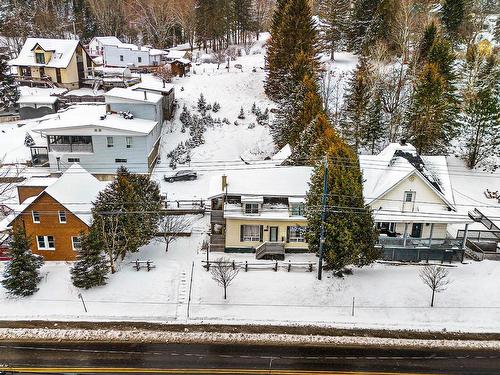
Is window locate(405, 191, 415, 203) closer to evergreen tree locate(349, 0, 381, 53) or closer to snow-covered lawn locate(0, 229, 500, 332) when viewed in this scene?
snow-covered lawn locate(0, 229, 500, 332)

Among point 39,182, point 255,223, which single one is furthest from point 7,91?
point 255,223

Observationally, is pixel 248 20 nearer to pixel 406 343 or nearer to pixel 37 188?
pixel 37 188

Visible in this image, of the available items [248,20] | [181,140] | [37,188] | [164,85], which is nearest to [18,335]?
[37,188]

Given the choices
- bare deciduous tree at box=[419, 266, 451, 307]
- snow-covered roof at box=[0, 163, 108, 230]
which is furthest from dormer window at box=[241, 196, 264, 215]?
bare deciduous tree at box=[419, 266, 451, 307]

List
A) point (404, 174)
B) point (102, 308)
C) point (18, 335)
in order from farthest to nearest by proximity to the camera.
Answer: point (404, 174) < point (102, 308) < point (18, 335)

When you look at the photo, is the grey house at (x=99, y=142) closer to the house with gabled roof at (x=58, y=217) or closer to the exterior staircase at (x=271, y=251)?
the house with gabled roof at (x=58, y=217)

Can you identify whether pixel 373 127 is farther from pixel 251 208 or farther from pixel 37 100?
pixel 37 100
